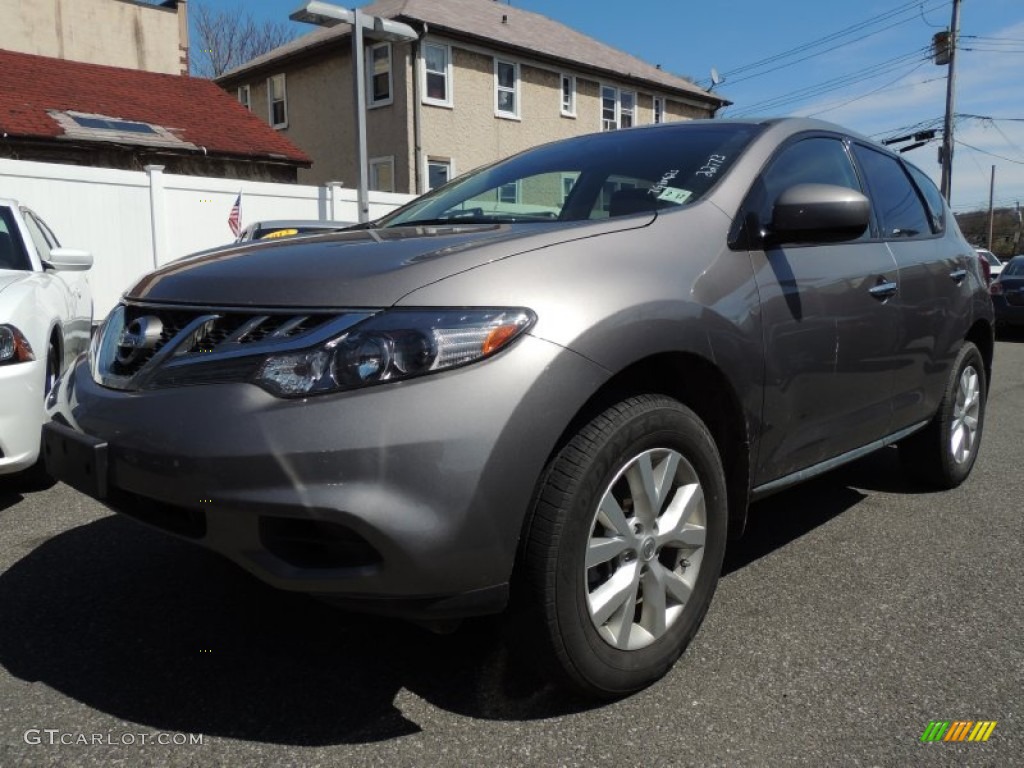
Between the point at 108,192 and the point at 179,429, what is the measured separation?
37.2 feet

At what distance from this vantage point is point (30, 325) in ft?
12.3

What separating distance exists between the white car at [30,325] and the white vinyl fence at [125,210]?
621 cm

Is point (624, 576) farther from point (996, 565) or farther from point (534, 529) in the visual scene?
point (996, 565)

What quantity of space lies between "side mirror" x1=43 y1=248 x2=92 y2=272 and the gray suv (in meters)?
2.61

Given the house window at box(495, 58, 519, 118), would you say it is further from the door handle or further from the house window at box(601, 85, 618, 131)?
the door handle

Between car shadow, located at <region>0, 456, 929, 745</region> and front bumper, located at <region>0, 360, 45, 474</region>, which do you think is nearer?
car shadow, located at <region>0, 456, 929, 745</region>

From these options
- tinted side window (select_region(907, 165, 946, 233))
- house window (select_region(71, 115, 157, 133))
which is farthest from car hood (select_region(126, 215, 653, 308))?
house window (select_region(71, 115, 157, 133))

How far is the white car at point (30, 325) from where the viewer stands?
11.6 ft

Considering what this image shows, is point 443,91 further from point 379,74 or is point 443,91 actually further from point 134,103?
point 134,103

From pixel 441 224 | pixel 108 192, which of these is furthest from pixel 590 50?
pixel 441 224

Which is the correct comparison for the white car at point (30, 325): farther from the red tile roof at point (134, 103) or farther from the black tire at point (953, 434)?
the red tile roof at point (134, 103)

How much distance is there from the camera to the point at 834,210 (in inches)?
102

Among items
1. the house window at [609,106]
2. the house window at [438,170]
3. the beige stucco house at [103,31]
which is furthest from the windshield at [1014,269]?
the beige stucco house at [103,31]

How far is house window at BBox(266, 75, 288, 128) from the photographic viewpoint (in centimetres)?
2517
